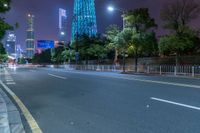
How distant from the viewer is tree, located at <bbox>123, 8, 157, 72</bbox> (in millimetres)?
40656

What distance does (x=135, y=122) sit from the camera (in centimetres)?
783

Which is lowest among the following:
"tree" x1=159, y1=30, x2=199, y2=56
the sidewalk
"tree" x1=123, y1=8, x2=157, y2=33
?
the sidewalk

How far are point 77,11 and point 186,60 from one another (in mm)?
110493


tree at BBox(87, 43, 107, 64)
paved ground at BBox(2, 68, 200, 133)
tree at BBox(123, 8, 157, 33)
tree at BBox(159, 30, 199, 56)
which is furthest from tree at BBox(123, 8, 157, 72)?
paved ground at BBox(2, 68, 200, 133)

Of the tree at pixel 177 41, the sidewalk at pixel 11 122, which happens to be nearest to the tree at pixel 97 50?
the tree at pixel 177 41

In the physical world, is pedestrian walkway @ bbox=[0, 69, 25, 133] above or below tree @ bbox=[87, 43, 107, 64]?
below

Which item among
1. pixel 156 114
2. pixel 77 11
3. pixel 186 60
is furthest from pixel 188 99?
pixel 77 11

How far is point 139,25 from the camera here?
A: 1649 inches

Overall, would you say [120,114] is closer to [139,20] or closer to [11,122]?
[11,122]

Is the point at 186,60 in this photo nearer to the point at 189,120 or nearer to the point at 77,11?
the point at 189,120

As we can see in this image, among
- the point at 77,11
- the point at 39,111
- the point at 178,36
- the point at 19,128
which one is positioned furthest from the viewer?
the point at 77,11

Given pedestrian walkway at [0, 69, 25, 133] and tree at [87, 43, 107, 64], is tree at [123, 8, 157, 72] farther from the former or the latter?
pedestrian walkway at [0, 69, 25, 133]

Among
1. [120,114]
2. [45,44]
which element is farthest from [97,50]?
[120,114]

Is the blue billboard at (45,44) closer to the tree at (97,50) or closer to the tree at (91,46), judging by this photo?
the tree at (91,46)
